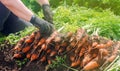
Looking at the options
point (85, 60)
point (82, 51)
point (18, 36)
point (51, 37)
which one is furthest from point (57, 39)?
point (18, 36)

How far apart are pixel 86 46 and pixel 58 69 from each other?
0.35 metres

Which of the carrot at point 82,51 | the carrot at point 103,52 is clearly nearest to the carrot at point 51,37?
the carrot at point 82,51

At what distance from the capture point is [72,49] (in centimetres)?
340

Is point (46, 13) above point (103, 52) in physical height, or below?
above

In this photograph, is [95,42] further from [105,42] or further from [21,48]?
[21,48]

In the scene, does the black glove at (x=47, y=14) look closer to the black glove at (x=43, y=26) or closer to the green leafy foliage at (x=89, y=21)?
the green leafy foliage at (x=89, y=21)

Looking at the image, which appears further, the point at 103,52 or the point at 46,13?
the point at 46,13

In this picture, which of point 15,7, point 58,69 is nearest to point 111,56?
point 58,69

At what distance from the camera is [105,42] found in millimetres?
3279

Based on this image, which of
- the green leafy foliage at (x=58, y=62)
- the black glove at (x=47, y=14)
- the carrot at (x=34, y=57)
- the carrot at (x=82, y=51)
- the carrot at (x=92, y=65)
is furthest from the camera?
the black glove at (x=47, y=14)

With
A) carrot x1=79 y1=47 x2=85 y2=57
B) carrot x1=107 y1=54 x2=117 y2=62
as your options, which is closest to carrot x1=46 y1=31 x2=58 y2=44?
carrot x1=79 y1=47 x2=85 y2=57

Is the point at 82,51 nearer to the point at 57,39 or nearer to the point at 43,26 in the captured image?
the point at 57,39

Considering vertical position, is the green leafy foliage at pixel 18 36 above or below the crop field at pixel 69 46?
above

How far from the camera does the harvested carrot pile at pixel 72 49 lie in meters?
3.09
